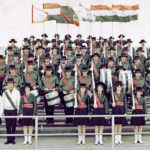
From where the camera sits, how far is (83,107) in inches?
396

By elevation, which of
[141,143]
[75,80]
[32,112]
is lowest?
[141,143]

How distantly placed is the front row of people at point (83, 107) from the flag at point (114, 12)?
5.27 metres

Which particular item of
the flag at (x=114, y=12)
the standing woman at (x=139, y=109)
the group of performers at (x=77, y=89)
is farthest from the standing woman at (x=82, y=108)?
the flag at (x=114, y=12)

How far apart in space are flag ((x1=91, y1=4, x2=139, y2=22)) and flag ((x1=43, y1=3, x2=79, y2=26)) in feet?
3.03

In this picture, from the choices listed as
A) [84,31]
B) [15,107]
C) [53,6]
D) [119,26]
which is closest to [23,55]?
[53,6]

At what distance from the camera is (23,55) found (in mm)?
13156

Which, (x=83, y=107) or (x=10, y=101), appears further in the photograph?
(x=83, y=107)

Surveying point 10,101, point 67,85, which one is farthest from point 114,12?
point 10,101

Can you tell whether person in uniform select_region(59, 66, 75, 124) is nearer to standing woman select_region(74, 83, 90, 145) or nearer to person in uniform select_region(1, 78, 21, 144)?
standing woman select_region(74, 83, 90, 145)

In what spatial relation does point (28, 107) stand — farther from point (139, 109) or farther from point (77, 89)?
point (139, 109)

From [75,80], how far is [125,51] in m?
2.99

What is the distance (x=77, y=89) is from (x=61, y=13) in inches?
185

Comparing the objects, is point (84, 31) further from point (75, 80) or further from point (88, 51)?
point (75, 80)

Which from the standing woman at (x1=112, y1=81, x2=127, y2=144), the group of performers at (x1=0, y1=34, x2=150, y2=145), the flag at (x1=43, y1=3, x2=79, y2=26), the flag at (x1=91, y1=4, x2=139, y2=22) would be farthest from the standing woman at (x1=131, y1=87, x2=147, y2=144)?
the flag at (x1=91, y1=4, x2=139, y2=22)
